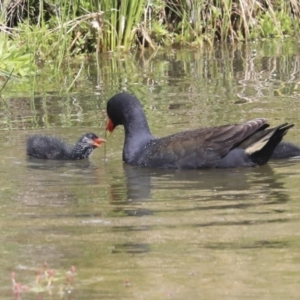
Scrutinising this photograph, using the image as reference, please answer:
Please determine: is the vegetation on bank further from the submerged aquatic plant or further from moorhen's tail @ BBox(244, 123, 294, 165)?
the submerged aquatic plant

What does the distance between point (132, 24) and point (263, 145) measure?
282 inches

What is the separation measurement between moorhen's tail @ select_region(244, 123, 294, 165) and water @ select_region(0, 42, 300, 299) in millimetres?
109

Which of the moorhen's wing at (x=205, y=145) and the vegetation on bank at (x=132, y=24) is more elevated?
the vegetation on bank at (x=132, y=24)

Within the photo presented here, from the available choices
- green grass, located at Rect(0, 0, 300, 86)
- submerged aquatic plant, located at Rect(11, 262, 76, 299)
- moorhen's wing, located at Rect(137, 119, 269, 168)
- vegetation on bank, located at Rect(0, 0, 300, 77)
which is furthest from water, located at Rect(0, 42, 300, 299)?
vegetation on bank, located at Rect(0, 0, 300, 77)

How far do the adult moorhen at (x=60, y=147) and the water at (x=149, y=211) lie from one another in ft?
0.38

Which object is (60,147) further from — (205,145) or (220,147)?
(220,147)

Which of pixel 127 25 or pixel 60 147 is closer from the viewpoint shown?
pixel 60 147

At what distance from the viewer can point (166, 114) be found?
10242 millimetres

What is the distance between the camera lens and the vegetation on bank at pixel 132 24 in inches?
526

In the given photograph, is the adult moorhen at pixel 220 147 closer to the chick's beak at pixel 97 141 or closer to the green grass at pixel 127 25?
the chick's beak at pixel 97 141

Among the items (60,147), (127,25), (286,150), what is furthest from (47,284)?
(127,25)

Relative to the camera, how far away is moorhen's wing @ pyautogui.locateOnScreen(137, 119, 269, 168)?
26.1 feet

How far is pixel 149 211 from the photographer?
635 cm

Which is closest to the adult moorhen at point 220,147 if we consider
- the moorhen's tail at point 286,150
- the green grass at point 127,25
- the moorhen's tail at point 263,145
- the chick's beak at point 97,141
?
the moorhen's tail at point 263,145
